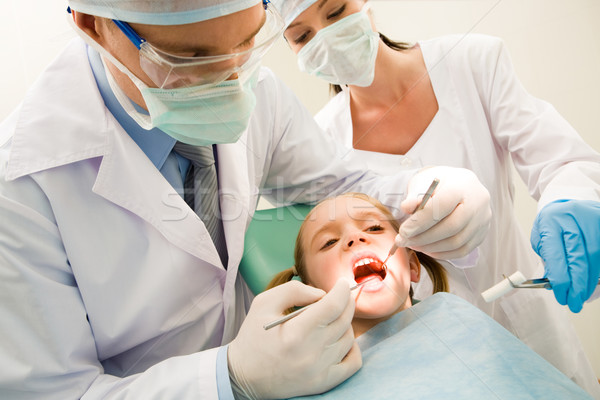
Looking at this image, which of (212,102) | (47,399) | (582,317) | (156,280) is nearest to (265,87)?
Answer: (212,102)

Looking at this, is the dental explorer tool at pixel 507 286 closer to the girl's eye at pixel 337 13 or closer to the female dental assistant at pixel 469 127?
the female dental assistant at pixel 469 127

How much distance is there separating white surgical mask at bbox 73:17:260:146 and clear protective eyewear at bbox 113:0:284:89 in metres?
0.02

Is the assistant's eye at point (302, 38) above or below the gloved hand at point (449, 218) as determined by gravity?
above

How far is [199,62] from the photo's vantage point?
988 mm

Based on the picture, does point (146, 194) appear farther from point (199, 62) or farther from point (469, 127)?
point (469, 127)

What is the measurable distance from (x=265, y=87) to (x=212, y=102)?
1.93 feet

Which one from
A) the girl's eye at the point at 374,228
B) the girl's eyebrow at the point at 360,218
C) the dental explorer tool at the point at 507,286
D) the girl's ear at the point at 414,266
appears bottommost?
the girl's ear at the point at 414,266

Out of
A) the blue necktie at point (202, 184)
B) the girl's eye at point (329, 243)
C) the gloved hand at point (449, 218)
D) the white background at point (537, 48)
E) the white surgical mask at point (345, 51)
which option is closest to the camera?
the gloved hand at point (449, 218)

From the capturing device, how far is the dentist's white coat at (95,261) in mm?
979

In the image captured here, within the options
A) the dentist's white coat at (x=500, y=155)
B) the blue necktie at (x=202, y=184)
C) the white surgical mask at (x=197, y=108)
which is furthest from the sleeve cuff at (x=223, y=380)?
the dentist's white coat at (x=500, y=155)

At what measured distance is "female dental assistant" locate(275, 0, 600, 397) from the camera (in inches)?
62.4

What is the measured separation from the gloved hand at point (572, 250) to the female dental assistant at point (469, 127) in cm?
24

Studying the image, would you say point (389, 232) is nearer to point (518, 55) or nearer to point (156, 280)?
point (156, 280)

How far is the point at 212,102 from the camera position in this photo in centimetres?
112
